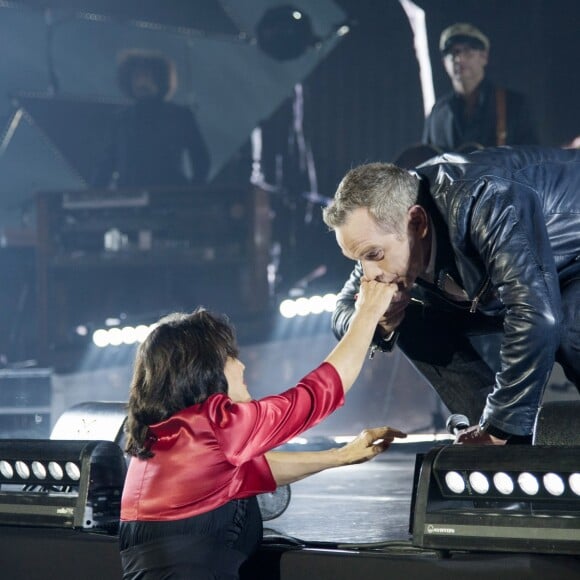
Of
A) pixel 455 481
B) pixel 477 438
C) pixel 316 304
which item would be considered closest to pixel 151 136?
pixel 316 304

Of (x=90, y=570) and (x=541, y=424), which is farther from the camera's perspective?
(x=90, y=570)

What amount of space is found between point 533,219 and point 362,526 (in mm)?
937

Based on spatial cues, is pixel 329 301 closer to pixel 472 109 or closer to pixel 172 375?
pixel 472 109

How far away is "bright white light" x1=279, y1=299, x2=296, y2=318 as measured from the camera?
19.2 ft

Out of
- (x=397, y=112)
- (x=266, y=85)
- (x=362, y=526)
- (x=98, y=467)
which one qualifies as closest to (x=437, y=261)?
(x=362, y=526)

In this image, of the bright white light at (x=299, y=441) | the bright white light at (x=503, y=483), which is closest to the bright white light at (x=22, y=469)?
the bright white light at (x=503, y=483)

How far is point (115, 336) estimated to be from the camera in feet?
18.7

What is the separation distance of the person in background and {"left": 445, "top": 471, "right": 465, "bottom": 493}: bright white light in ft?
17.0

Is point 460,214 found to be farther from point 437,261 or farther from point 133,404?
point 133,404

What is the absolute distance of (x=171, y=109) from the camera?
7.22 meters

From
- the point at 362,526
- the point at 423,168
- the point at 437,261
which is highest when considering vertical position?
the point at 423,168

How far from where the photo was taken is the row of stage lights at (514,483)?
197 centimetres

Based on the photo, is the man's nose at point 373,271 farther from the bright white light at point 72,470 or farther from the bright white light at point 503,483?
the bright white light at point 72,470

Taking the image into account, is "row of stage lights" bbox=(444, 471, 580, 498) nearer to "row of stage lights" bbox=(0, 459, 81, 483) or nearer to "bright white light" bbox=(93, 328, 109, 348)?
"row of stage lights" bbox=(0, 459, 81, 483)
